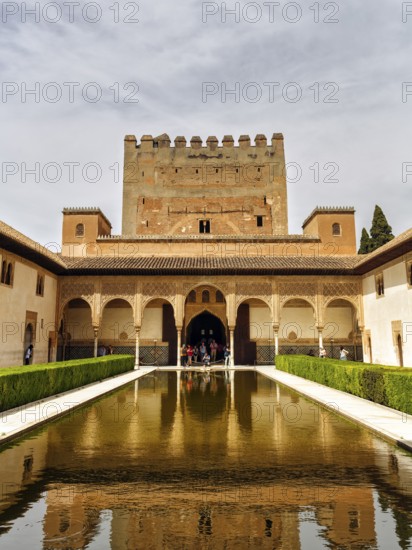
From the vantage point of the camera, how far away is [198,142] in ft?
117

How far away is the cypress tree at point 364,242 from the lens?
121ft

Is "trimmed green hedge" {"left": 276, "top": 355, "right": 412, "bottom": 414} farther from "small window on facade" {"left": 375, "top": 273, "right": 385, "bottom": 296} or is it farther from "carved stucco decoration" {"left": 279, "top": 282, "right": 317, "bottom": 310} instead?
"carved stucco decoration" {"left": 279, "top": 282, "right": 317, "bottom": 310}

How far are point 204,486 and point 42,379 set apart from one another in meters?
7.01

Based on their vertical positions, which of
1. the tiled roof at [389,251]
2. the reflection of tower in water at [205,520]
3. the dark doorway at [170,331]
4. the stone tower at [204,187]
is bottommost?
the reflection of tower in water at [205,520]

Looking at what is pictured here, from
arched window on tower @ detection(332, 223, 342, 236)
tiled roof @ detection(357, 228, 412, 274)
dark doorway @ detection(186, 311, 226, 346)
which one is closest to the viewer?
tiled roof @ detection(357, 228, 412, 274)

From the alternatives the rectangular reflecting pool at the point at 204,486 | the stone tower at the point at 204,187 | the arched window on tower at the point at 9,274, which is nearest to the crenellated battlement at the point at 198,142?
the stone tower at the point at 204,187

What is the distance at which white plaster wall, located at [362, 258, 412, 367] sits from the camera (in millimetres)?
17453

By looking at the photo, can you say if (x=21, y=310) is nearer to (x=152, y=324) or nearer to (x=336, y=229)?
(x=152, y=324)

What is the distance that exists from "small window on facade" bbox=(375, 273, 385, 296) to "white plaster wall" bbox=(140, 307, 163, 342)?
11.3 meters

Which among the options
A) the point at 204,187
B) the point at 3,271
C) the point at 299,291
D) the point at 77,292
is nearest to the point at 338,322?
the point at 299,291

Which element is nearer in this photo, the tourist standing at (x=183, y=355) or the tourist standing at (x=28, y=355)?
the tourist standing at (x=28, y=355)

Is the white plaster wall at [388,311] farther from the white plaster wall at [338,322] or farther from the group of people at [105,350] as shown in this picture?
the group of people at [105,350]

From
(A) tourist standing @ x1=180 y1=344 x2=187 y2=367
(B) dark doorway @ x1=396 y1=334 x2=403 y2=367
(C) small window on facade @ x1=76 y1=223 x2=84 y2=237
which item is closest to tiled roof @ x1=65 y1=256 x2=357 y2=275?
(C) small window on facade @ x1=76 y1=223 x2=84 y2=237

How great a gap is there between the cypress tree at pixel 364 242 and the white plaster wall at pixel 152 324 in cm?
1992
